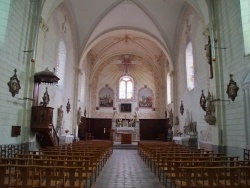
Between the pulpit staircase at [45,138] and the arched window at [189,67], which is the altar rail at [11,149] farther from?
the arched window at [189,67]

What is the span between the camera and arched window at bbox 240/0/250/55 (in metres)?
8.17

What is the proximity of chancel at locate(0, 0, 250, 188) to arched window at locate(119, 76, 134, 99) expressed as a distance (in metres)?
0.13


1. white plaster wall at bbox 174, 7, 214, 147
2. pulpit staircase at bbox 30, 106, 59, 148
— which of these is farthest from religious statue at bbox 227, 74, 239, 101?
pulpit staircase at bbox 30, 106, 59, 148

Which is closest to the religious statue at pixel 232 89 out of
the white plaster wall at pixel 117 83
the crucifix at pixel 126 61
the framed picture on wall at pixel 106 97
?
the white plaster wall at pixel 117 83

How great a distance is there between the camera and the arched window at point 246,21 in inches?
322

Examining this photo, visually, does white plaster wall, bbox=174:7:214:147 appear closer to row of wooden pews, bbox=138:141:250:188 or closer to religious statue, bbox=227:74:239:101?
religious statue, bbox=227:74:239:101

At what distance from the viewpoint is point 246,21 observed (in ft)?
27.4

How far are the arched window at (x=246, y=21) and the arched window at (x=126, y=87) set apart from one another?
2023 cm

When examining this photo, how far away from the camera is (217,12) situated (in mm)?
10570

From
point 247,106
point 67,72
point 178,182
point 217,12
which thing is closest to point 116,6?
point 67,72

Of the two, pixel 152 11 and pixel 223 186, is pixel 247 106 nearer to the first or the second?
pixel 223 186

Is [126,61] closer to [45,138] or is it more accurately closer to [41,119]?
[45,138]

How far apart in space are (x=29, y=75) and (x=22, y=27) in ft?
6.99

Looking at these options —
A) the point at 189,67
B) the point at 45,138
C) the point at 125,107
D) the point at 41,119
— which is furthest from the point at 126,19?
the point at 45,138
